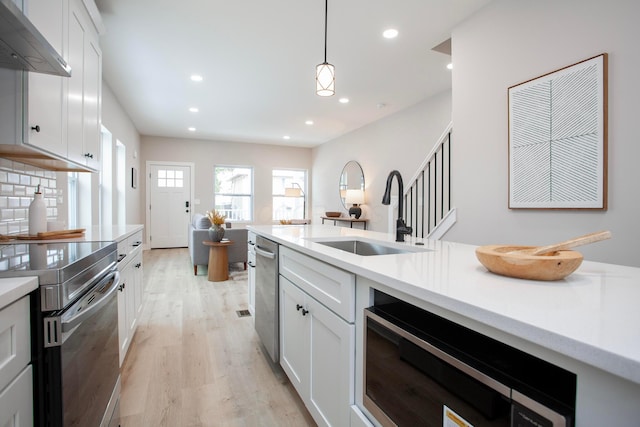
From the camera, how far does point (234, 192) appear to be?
8.18 meters

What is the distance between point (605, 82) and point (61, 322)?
278 cm

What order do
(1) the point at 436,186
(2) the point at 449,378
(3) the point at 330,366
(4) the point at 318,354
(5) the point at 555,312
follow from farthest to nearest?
(1) the point at 436,186, (4) the point at 318,354, (3) the point at 330,366, (2) the point at 449,378, (5) the point at 555,312

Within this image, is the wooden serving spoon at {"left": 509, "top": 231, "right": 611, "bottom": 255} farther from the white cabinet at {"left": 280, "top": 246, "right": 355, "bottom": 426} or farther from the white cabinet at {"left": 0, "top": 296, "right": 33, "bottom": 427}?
the white cabinet at {"left": 0, "top": 296, "right": 33, "bottom": 427}

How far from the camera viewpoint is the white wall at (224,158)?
7.44 m

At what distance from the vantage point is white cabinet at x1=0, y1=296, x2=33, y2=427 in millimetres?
720

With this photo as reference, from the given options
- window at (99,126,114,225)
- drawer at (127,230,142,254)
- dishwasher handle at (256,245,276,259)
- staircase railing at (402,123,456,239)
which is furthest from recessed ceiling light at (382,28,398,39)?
window at (99,126,114,225)

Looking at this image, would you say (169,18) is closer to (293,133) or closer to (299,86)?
(299,86)

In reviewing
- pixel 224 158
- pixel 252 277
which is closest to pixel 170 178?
pixel 224 158

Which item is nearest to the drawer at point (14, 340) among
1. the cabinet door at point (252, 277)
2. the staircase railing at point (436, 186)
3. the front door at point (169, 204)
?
the cabinet door at point (252, 277)

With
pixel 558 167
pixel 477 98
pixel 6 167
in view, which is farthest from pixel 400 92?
pixel 6 167

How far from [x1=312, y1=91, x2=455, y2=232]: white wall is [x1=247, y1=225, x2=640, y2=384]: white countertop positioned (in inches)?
156

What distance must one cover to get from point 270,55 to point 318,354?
124 inches

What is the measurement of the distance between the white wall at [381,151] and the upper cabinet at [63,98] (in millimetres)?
3945

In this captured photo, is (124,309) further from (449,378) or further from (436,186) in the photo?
(436,186)
